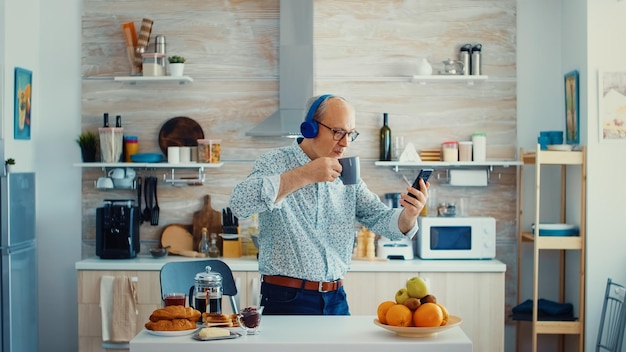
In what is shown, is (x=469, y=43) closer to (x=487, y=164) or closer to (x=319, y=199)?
(x=487, y=164)

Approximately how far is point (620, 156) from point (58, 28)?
3741 millimetres

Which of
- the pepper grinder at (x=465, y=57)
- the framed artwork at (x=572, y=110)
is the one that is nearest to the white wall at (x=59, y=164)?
the pepper grinder at (x=465, y=57)

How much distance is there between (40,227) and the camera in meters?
5.77

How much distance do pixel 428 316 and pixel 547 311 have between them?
8.77ft

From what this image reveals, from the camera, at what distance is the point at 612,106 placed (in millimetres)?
5074

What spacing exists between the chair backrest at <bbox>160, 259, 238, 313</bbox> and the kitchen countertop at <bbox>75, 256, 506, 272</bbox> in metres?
1.35

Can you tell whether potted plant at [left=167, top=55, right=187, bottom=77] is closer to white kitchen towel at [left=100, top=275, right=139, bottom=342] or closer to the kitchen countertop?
the kitchen countertop

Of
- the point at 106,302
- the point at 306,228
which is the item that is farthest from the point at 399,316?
the point at 106,302

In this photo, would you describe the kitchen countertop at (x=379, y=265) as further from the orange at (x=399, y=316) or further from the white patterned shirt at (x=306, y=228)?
the orange at (x=399, y=316)

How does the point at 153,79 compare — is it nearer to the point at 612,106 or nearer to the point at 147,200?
the point at 147,200

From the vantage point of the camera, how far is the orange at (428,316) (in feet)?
9.27

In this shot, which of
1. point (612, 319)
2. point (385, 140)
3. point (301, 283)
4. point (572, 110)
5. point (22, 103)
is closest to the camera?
point (301, 283)

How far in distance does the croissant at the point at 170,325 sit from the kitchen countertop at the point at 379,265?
2289 mm

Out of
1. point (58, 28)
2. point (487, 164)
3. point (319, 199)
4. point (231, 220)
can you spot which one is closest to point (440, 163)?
point (487, 164)
